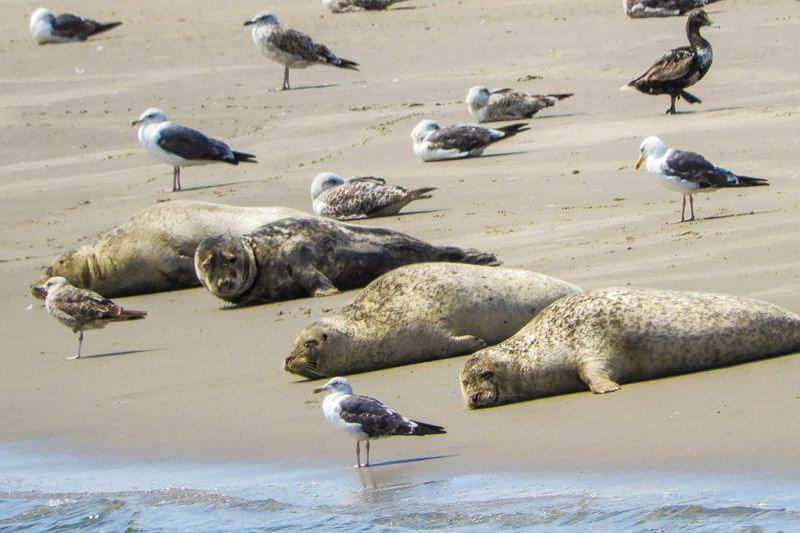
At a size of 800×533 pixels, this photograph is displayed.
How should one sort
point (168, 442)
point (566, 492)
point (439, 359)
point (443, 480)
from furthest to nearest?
point (439, 359) < point (168, 442) < point (443, 480) < point (566, 492)

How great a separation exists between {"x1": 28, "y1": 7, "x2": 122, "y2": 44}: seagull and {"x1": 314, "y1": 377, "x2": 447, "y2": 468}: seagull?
1626 centimetres

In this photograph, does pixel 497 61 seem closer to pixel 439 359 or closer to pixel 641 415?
pixel 439 359

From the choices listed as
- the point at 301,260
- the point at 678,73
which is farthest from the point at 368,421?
the point at 678,73

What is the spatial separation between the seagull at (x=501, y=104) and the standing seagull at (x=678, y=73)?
105 cm

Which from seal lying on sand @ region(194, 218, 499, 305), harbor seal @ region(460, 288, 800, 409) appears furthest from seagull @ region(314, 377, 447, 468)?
seal lying on sand @ region(194, 218, 499, 305)

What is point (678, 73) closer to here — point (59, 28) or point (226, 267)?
point (226, 267)

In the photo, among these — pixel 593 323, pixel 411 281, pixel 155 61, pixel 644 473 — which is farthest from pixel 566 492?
pixel 155 61

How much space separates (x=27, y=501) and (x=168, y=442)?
645 millimetres

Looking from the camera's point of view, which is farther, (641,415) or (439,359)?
(439,359)

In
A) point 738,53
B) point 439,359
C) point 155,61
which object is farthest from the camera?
point 155,61

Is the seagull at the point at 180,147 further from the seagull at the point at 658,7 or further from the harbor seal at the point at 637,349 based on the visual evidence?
the seagull at the point at 658,7

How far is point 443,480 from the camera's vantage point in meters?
4.45

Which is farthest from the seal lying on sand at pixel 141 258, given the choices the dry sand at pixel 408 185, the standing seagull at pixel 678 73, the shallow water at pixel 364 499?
the standing seagull at pixel 678 73

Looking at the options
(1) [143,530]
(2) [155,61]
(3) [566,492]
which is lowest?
(1) [143,530]
